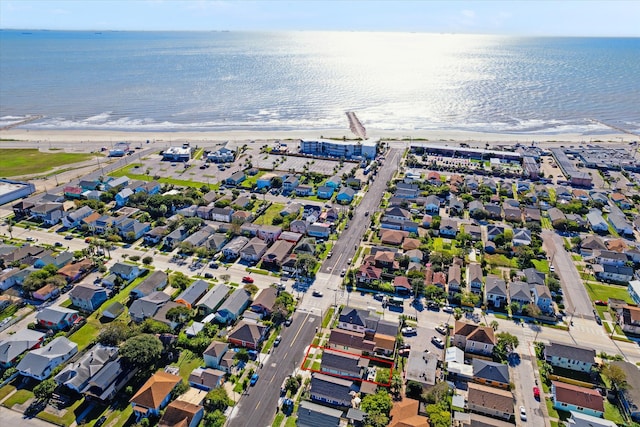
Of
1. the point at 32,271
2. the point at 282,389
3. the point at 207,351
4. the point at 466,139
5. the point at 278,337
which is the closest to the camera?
the point at 282,389

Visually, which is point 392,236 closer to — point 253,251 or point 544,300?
point 253,251

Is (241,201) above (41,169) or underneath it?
above

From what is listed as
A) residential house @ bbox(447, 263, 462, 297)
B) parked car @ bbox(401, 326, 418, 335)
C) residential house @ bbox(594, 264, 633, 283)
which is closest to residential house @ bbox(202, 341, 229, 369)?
parked car @ bbox(401, 326, 418, 335)

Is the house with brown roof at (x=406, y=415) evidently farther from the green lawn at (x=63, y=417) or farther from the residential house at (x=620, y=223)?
the residential house at (x=620, y=223)

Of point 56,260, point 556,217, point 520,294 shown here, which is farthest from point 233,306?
point 556,217

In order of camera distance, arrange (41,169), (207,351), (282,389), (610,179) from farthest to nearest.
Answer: (41,169) < (610,179) < (207,351) < (282,389)

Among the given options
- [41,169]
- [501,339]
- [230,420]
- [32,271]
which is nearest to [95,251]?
[32,271]

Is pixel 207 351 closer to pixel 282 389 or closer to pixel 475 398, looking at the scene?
pixel 282 389
